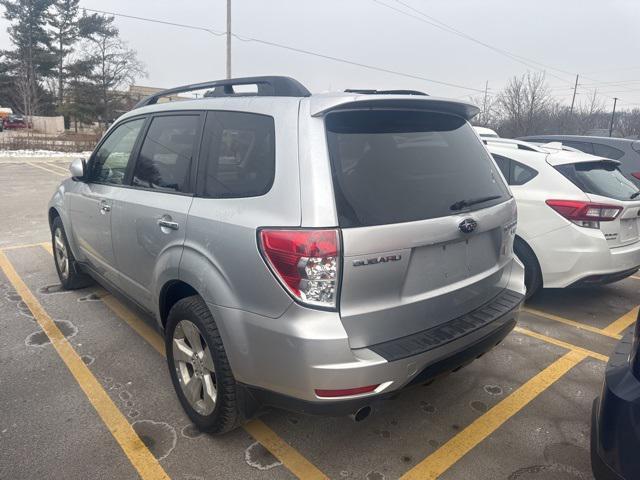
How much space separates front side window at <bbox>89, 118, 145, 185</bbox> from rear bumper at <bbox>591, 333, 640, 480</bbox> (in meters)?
3.14

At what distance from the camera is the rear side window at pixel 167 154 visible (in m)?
2.72

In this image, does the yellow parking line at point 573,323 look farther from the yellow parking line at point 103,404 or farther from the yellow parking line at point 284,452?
the yellow parking line at point 103,404

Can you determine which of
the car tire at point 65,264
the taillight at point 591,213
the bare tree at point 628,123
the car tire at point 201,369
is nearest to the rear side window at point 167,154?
the car tire at point 201,369

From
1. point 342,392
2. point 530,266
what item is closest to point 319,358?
point 342,392

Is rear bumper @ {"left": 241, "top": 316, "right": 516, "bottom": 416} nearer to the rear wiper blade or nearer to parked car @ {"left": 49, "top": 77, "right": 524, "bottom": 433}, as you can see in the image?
parked car @ {"left": 49, "top": 77, "right": 524, "bottom": 433}

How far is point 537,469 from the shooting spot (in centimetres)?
238

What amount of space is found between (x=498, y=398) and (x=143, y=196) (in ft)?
8.58

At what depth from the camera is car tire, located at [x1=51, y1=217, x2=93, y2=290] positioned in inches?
180

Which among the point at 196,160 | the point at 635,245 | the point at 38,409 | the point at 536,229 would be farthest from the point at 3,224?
the point at 635,245

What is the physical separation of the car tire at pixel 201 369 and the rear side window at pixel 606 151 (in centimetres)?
713

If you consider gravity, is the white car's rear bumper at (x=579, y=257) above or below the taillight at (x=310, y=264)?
below

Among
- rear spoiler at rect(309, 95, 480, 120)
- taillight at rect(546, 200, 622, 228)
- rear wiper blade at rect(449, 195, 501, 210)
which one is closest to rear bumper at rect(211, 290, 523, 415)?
rear wiper blade at rect(449, 195, 501, 210)

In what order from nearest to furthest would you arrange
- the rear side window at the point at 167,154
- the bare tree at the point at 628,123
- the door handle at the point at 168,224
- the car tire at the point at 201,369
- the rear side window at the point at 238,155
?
the rear side window at the point at 238,155, the car tire at the point at 201,369, the door handle at the point at 168,224, the rear side window at the point at 167,154, the bare tree at the point at 628,123

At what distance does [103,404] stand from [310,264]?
6.04ft
